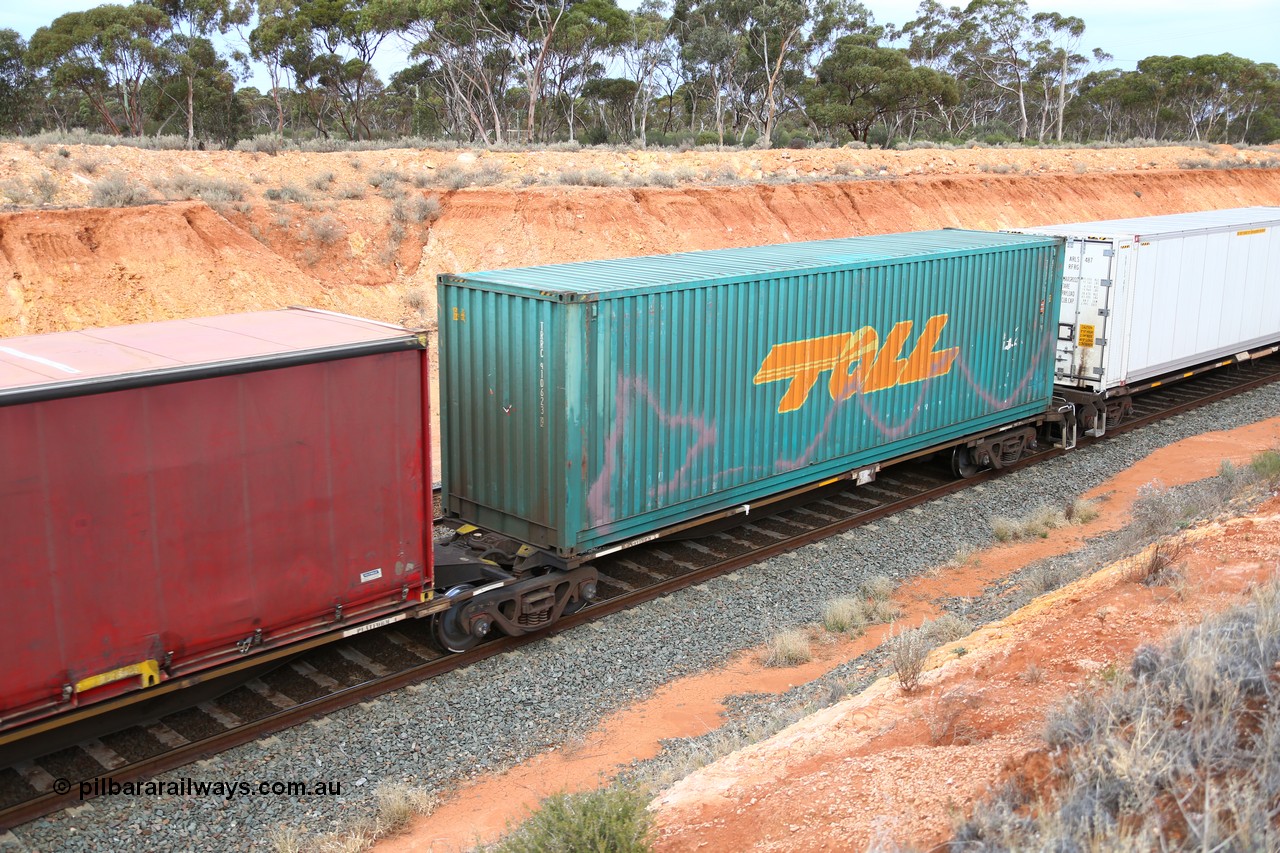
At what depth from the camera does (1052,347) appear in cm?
1680

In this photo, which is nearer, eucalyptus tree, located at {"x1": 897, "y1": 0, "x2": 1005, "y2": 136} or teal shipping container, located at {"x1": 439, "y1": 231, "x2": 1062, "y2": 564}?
teal shipping container, located at {"x1": 439, "y1": 231, "x2": 1062, "y2": 564}

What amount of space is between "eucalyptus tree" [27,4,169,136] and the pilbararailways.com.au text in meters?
40.1

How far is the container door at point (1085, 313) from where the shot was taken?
17156 millimetres

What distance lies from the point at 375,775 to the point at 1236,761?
19.4ft

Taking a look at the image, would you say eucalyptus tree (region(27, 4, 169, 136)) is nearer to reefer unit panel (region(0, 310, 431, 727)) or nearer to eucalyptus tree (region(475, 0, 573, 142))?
eucalyptus tree (region(475, 0, 573, 142))

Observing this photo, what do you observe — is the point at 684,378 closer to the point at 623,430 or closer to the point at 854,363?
the point at 623,430

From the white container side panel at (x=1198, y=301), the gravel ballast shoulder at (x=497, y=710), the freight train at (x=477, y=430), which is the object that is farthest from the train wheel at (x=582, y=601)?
the white container side panel at (x=1198, y=301)

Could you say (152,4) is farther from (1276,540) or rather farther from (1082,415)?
(1276,540)

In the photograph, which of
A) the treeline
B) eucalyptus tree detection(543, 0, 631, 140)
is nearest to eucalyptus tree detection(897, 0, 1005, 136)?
the treeline

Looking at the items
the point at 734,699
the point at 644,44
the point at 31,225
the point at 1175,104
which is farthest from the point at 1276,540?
the point at 1175,104

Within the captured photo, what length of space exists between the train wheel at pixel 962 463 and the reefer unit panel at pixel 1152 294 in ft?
10.1

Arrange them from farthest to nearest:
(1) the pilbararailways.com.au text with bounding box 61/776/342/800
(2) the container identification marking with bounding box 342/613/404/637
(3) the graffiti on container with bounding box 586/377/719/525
A: 1. (3) the graffiti on container with bounding box 586/377/719/525
2. (2) the container identification marking with bounding box 342/613/404/637
3. (1) the pilbararailways.com.au text with bounding box 61/776/342/800

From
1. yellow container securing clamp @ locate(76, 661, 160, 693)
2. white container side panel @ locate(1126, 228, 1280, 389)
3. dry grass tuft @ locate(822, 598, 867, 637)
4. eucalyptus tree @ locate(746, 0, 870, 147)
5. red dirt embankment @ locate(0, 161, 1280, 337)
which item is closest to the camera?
yellow container securing clamp @ locate(76, 661, 160, 693)

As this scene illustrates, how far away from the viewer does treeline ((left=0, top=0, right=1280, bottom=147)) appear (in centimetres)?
4503
